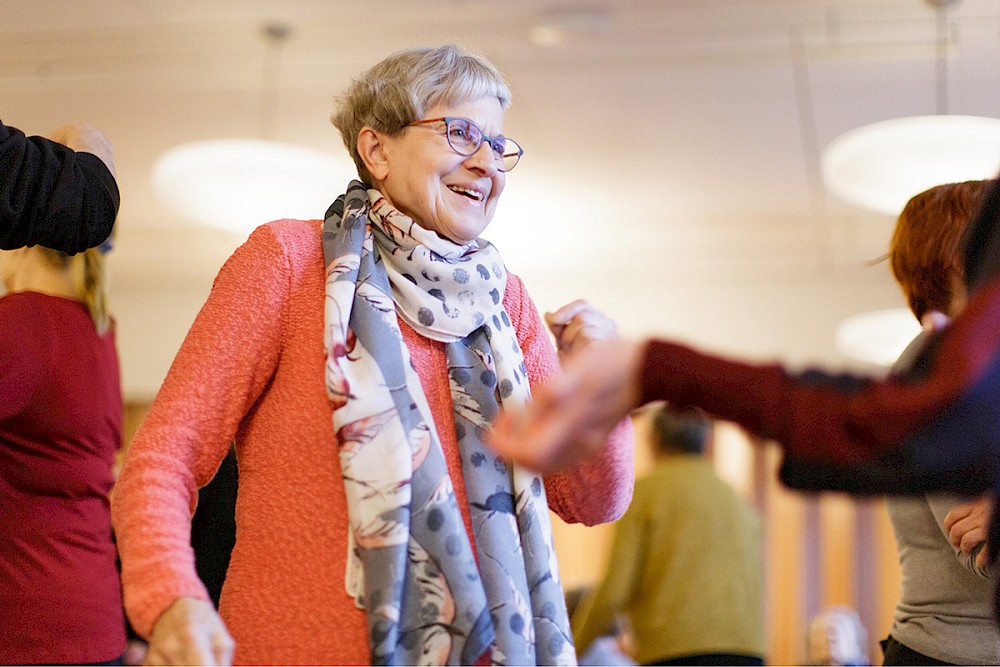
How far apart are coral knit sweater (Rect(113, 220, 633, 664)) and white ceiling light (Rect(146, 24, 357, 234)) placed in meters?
3.03

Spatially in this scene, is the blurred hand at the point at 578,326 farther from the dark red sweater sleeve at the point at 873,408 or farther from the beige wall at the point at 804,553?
the beige wall at the point at 804,553

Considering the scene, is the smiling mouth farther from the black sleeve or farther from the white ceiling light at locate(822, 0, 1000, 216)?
the white ceiling light at locate(822, 0, 1000, 216)

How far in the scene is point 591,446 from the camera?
0.75m

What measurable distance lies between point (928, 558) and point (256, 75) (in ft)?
13.0

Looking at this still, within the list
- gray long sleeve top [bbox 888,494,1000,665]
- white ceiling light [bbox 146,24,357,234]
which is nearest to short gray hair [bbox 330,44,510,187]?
gray long sleeve top [bbox 888,494,1000,665]

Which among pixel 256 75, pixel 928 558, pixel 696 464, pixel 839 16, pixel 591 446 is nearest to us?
pixel 591 446

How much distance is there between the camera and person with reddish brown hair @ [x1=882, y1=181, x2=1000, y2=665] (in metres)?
1.59

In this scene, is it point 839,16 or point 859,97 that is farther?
point 859,97

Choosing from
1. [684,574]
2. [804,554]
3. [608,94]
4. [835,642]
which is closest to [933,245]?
[835,642]

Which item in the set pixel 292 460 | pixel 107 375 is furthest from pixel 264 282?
pixel 107 375

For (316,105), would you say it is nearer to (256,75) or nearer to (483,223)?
(256,75)

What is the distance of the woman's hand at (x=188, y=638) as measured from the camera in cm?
99

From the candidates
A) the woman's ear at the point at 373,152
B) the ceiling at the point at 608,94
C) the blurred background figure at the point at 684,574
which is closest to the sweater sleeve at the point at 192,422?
the woman's ear at the point at 373,152

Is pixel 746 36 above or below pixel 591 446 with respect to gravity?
above
